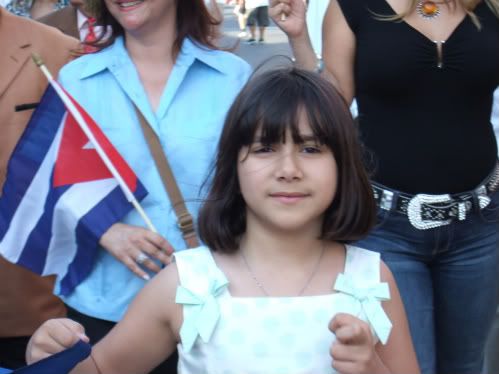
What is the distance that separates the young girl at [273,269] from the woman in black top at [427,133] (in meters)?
0.58

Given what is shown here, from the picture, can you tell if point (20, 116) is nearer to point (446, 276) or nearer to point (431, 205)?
point (431, 205)

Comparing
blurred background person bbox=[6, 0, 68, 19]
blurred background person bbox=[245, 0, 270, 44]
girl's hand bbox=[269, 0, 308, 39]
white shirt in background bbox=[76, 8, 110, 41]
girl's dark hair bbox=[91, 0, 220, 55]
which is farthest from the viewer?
blurred background person bbox=[245, 0, 270, 44]

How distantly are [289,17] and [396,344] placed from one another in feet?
4.19

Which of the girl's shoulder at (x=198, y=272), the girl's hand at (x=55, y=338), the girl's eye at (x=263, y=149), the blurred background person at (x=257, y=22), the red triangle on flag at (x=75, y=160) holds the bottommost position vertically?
the blurred background person at (x=257, y=22)

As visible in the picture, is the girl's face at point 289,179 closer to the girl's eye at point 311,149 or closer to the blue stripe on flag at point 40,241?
the girl's eye at point 311,149

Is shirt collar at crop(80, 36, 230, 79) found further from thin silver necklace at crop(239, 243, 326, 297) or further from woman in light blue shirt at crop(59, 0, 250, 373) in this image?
thin silver necklace at crop(239, 243, 326, 297)

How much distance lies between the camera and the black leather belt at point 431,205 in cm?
289

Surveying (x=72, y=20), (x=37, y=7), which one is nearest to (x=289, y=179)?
(x=72, y=20)

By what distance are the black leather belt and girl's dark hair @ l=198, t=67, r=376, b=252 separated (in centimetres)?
55

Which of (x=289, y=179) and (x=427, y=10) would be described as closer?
(x=289, y=179)

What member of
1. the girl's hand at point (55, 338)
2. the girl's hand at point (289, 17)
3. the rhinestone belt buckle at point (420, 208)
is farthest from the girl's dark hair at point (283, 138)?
the girl's hand at point (289, 17)

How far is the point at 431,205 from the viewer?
2.89 meters

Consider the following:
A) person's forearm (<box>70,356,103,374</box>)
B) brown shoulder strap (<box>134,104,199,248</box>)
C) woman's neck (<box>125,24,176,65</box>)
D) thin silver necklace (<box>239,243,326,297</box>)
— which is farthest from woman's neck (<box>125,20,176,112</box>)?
person's forearm (<box>70,356,103,374</box>)

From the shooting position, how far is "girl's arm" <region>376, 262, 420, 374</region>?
7.41ft
